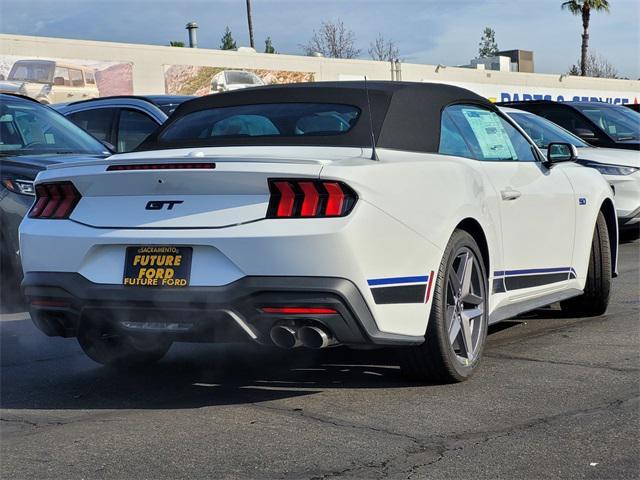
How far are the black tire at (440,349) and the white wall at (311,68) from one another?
2282cm

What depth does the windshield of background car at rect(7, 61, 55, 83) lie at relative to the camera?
25.6 m

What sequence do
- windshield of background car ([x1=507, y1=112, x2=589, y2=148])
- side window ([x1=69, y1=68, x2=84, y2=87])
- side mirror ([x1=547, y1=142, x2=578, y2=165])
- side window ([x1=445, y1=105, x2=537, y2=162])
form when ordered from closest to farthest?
side window ([x1=445, y1=105, x2=537, y2=162]), side mirror ([x1=547, y1=142, x2=578, y2=165]), windshield of background car ([x1=507, y1=112, x2=589, y2=148]), side window ([x1=69, y1=68, x2=84, y2=87])

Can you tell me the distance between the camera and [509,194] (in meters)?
5.98

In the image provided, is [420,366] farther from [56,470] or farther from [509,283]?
[56,470]

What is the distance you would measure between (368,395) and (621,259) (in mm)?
6537

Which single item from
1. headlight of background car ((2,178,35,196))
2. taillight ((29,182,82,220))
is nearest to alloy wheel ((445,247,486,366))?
taillight ((29,182,82,220))

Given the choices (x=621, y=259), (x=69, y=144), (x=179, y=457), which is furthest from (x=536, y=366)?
(x=621, y=259)

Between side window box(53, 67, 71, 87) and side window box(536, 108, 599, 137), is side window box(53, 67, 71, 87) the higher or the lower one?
the higher one

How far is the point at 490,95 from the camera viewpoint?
38.2 m

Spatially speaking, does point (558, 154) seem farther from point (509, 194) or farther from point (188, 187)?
point (188, 187)

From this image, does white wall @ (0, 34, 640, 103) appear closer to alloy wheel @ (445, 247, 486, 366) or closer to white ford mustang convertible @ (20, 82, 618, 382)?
white ford mustang convertible @ (20, 82, 618, 382)

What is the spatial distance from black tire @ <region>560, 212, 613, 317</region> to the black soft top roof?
5.51ft

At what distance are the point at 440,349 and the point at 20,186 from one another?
4105 millimetres

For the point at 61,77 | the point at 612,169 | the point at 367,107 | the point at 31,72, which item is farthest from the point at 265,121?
the point at 61,77
